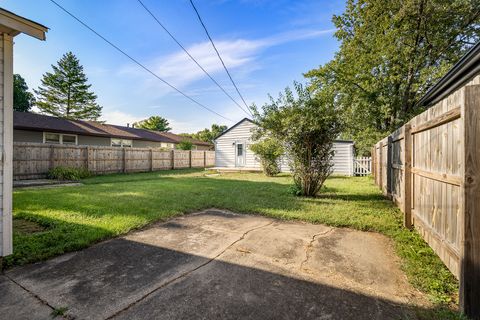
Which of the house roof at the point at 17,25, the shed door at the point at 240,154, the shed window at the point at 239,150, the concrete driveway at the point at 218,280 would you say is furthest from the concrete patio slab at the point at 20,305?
the shed window at the point at 239,150

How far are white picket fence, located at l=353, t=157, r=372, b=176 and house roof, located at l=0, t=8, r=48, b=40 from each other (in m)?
15.2

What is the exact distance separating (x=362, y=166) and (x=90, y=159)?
16.4 m

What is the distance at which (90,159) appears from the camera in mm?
13188

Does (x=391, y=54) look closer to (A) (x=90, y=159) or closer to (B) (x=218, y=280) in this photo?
(B) (x=218, y=280)

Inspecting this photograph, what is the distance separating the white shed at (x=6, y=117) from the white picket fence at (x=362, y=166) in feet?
50.1

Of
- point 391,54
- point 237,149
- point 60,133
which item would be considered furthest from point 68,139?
point 391,54

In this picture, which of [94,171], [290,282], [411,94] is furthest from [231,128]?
[290,282]

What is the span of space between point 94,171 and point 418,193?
49.3 feet

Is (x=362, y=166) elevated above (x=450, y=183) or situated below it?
below

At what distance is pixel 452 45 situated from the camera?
12820mm

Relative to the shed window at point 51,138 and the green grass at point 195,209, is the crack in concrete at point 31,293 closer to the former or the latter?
the green grass at point 195,209

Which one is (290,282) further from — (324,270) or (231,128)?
(231,128)

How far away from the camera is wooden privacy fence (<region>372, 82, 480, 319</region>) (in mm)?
1741

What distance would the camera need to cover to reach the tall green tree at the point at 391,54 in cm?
1235
